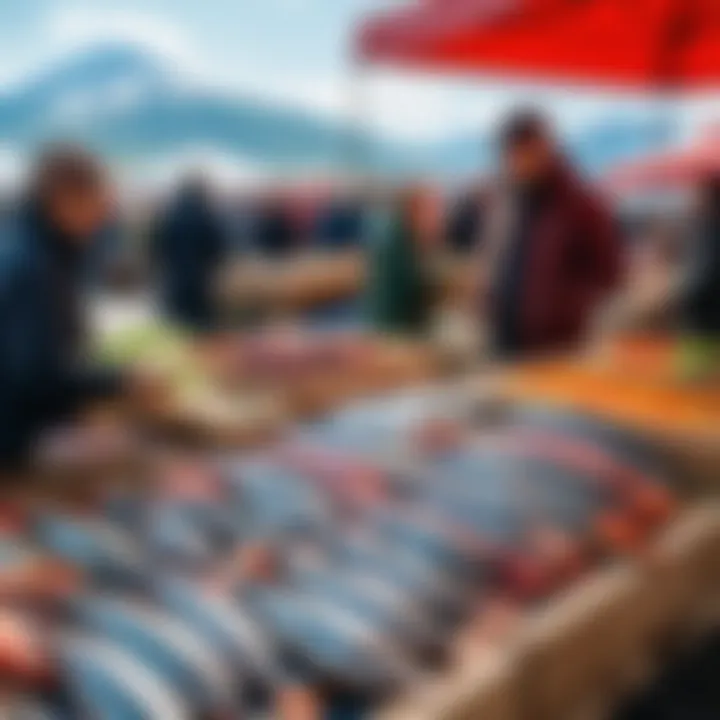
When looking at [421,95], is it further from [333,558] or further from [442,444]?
[333,558]

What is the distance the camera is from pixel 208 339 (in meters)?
1.14

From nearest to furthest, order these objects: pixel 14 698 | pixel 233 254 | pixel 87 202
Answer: pixel 14 698 < pixel 87 202 < pixel 233 254

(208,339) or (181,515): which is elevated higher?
(208,339)

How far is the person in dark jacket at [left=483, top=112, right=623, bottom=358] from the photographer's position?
4.00 ft

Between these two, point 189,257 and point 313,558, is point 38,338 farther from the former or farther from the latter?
point 313,558

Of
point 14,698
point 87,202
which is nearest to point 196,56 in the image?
point 87,202

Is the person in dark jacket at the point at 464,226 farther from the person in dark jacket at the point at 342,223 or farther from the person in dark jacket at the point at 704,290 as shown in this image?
the person in dark jacket at the point at 704,290

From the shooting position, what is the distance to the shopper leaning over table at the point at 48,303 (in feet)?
3.01

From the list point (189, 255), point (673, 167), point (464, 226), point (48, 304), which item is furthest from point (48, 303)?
point (673, 167)

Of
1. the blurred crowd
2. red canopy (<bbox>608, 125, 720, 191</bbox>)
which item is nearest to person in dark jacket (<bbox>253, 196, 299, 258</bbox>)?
the blurred crowd

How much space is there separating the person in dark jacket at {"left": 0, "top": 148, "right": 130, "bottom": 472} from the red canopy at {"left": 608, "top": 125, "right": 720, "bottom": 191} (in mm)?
485

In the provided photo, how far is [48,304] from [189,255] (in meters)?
0.13

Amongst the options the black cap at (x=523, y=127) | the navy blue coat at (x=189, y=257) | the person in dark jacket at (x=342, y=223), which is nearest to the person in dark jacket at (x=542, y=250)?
the black cap at (x=523, y=127)

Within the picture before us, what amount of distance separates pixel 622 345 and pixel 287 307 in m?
0.34
